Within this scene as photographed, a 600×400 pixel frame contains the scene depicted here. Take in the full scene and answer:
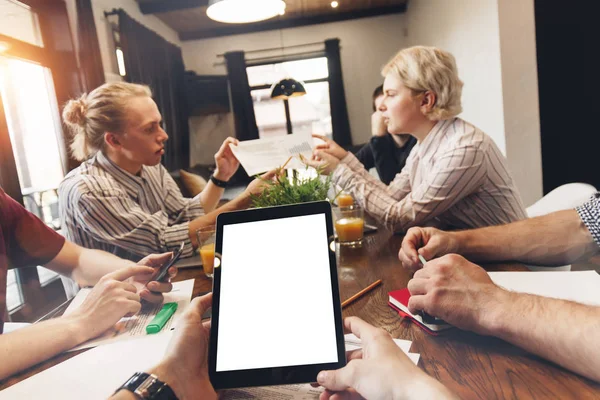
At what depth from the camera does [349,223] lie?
880mm

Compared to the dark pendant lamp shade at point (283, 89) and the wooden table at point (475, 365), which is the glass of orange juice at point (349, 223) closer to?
the wooden table at point (475, 365)

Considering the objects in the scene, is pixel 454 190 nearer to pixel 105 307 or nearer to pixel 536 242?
pixel 536 242

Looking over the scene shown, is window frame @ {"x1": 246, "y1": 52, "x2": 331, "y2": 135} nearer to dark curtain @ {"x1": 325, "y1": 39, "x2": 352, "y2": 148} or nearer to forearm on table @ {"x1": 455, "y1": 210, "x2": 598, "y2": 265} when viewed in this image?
dark curtain @ {"x1": 325, "y1": 39, "x2": 352, "y2": 148}

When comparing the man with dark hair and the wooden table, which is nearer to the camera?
the wooden table

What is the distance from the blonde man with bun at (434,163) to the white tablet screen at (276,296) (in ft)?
2.18

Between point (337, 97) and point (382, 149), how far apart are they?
0.56 metres

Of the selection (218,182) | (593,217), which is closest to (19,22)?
(218,182)

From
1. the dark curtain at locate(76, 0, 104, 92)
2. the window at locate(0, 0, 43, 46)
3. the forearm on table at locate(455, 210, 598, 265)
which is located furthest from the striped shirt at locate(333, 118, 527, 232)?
the window at locate(0, 0, 43, 46)

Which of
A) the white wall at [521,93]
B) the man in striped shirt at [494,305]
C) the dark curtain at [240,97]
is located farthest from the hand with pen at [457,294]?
the white wall at [521,93]

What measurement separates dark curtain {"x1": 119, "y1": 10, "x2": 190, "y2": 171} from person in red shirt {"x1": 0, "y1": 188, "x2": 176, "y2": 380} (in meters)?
0.40

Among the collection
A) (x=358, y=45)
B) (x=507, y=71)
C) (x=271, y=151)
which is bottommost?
(x=271, y=151)

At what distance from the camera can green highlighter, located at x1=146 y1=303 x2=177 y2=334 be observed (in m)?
0.55

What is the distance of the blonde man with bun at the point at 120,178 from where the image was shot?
840 mm

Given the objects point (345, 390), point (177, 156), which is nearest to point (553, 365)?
point (345, 390)
